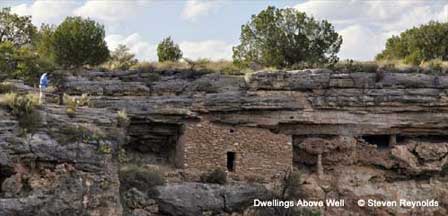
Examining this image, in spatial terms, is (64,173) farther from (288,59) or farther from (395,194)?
(288,59)

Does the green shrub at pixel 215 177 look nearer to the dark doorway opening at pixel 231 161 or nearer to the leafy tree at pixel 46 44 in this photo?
the dark doorway opening at pixel 231 161

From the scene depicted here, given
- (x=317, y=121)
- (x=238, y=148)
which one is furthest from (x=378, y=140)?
(x=238, y=148)

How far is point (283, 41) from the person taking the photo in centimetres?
2928

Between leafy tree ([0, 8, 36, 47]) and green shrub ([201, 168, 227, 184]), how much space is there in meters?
12.7

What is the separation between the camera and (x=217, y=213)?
21734 millimetres

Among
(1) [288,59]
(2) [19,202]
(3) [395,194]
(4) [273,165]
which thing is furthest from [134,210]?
(1) [288,59]

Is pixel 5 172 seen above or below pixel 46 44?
below

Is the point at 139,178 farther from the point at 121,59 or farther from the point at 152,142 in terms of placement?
the point at 121,59

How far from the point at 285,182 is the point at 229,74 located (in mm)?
4441

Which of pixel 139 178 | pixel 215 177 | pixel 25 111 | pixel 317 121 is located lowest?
pixel 215 177

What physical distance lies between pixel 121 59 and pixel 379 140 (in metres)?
10.3

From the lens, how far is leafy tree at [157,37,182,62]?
32312 mm

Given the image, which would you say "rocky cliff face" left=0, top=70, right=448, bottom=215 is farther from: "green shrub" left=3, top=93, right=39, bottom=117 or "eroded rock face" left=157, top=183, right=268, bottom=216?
"green shrub" left=3, top=93, right=39, bottom=117

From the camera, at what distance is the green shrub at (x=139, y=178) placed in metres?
21.3
